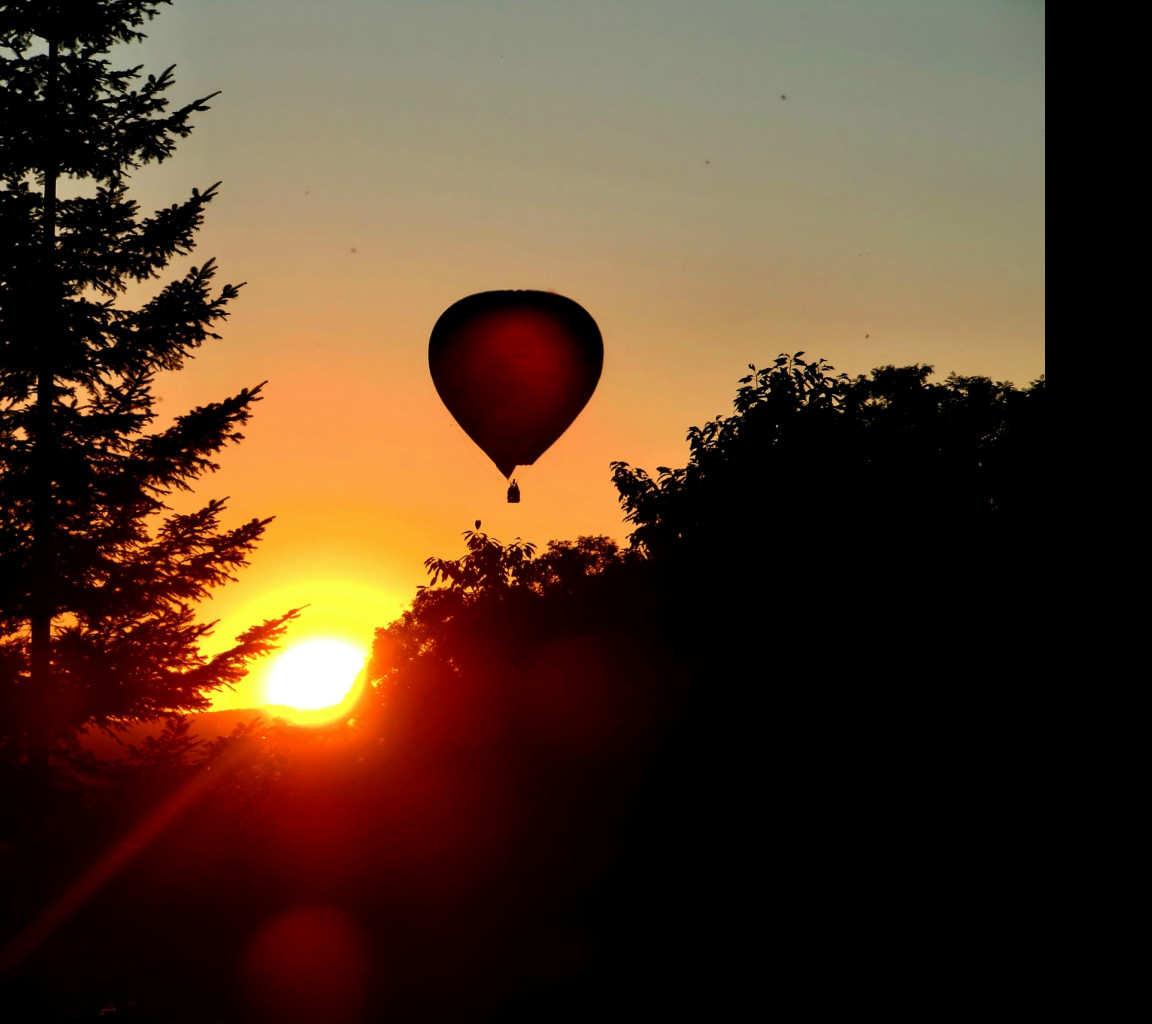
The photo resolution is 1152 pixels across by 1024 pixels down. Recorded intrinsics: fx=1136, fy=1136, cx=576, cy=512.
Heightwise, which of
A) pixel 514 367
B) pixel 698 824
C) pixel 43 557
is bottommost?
pixel 698 824

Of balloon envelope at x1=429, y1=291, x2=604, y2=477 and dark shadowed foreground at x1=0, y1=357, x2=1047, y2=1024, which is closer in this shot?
dark shadowed foreground at x1=0, y1=357, x2=1047, y2=1024

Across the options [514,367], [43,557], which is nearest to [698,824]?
[514,367]

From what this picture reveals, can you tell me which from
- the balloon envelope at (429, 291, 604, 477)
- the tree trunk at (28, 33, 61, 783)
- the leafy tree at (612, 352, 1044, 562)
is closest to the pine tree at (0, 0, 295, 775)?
the tree trunk at (28, 33, 61, 783)

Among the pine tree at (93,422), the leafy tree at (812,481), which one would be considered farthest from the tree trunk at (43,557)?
the leafy tree at (812,481)

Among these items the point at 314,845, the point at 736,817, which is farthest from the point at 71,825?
the point at 314,845

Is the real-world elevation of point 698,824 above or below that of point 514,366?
below

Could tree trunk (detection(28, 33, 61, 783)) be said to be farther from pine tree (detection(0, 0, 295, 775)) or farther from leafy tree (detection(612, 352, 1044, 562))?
leafy tree (detection(612, 352, 1044, 562))

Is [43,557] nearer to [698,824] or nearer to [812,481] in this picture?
[698,824]
